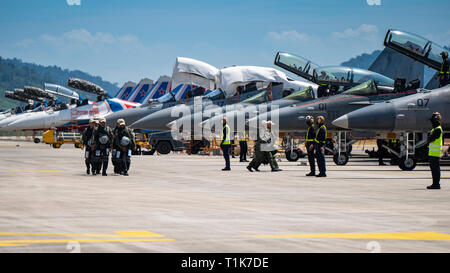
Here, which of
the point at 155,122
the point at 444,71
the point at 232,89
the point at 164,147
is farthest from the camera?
the point at 164,147

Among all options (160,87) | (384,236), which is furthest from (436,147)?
(160,87)

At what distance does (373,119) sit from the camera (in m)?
20.0

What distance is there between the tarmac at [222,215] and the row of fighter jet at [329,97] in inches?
159

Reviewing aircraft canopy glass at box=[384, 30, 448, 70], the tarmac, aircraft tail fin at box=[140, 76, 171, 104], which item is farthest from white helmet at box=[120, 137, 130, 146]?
aircraft tail fin at box=[140, 76, 171, 104]

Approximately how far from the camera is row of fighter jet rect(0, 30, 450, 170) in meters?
20.1

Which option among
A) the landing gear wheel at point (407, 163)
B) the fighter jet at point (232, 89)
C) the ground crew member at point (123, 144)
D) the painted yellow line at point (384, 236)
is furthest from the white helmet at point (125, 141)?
the fighter jet at point (232, 89)

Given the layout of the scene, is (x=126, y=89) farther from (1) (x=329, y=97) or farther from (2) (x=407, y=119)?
(2) (x=407, y=119)

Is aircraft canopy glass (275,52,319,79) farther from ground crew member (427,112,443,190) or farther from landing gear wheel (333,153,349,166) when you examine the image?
ground crew member (427,112,443,190)

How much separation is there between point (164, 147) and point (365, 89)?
11.2m

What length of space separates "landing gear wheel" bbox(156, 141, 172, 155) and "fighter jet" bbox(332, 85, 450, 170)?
1278 centimetres

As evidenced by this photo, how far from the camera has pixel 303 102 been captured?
2533 cm

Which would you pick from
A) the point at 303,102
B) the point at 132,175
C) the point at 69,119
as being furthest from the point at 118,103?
the point at 132,175

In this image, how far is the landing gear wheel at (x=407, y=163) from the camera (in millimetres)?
19688
